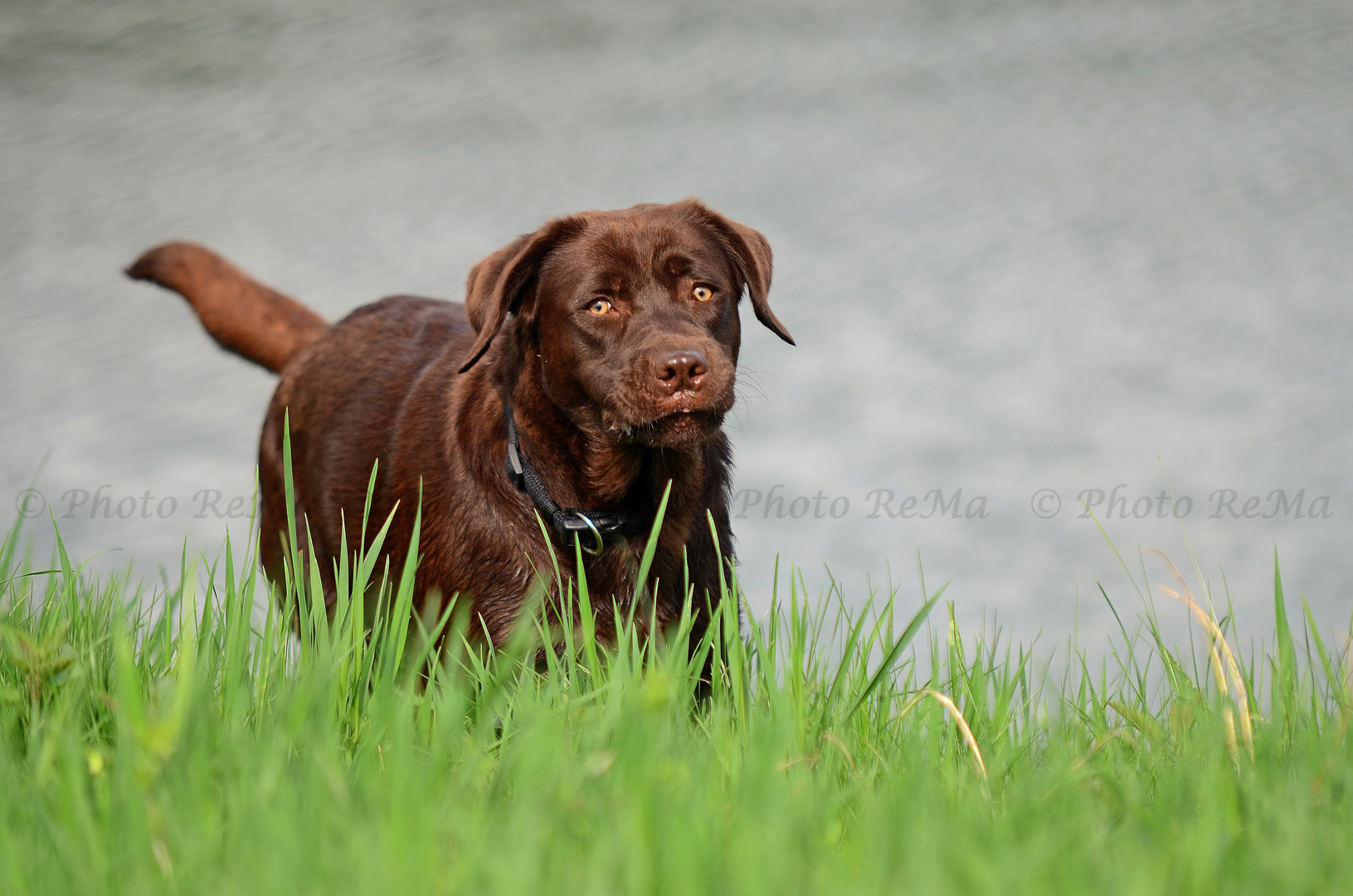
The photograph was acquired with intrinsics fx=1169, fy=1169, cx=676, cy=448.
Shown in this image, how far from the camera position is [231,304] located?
4.77m

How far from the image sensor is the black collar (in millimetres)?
3252

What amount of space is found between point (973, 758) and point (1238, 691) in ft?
1.58

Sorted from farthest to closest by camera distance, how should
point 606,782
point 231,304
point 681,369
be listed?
1. point 231,304
2. point 681,369
3. point 606,782

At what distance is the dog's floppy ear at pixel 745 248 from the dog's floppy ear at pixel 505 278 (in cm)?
42

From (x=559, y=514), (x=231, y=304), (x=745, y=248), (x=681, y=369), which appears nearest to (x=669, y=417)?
(x=681, y=369)

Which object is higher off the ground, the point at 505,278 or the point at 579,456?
the point at 505,278

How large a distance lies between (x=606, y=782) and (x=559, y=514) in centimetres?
177

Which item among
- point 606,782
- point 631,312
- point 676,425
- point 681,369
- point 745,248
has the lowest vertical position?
point 606,782

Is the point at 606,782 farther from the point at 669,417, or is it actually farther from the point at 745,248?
the point at 745,248

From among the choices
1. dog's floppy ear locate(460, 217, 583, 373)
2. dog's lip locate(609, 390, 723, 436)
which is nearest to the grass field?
dog's lip locate(609, 390, 723, 436)

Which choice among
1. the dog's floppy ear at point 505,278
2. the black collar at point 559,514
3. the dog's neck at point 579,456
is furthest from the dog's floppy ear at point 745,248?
the black collar at point 559,514

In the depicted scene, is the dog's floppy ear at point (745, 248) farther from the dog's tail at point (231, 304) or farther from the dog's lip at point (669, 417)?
the dog's tail at point (231, 304)

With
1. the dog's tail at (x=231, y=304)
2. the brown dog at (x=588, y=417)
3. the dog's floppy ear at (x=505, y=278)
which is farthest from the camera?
the dog's tail at (x=231, y=304)

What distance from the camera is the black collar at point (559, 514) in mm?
3252
